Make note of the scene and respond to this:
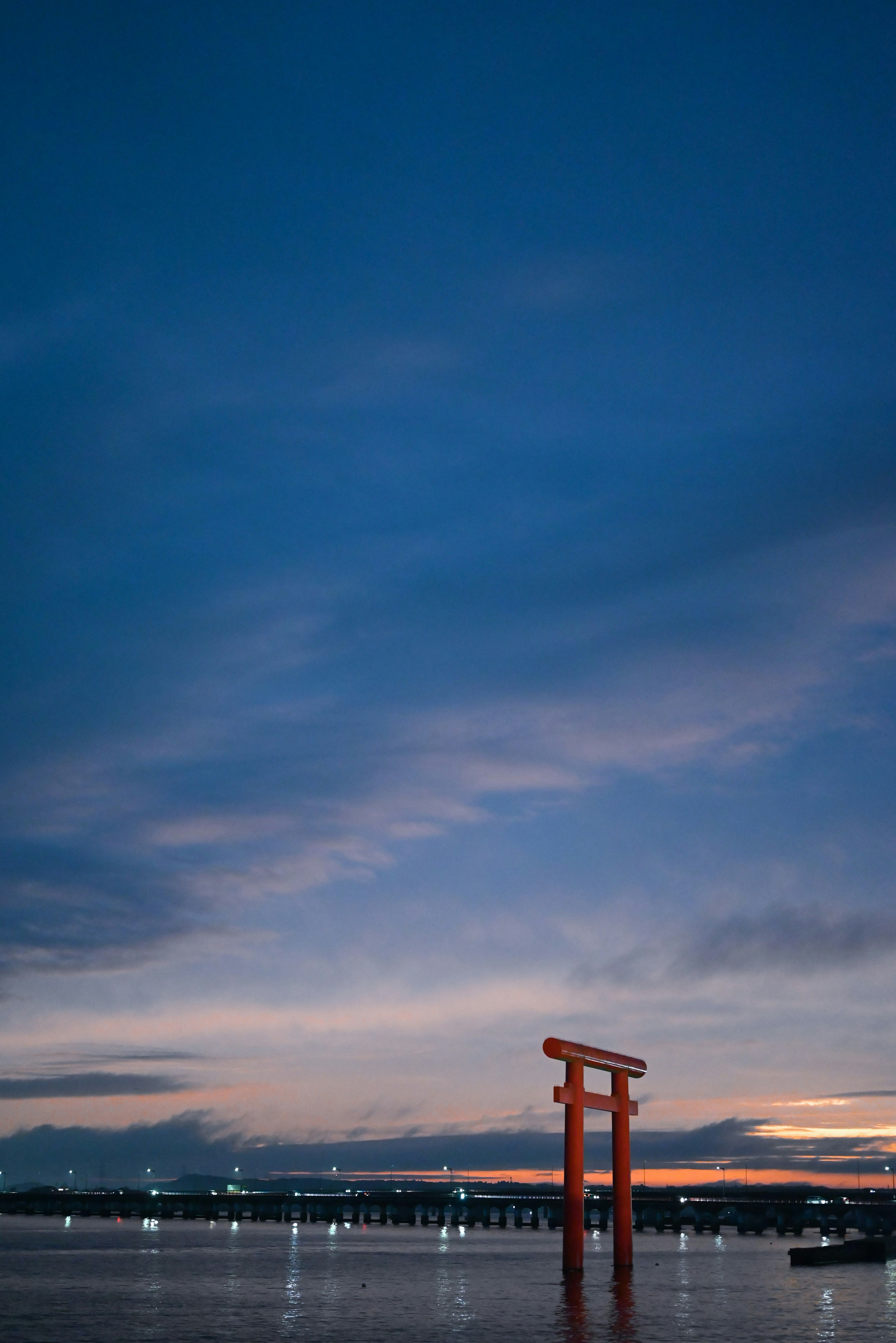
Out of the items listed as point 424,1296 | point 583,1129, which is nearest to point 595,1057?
point 583,1129

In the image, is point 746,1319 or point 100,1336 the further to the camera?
point 746,1319

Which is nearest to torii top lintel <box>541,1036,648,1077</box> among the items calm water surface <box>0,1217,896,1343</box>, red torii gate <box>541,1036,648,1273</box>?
red torii gate <box>541,1036,648,1273</box>

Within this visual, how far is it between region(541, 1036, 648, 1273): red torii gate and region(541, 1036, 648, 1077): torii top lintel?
33mm

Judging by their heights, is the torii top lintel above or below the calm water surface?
above

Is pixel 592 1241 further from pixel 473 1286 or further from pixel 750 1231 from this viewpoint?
pixel 473 1286

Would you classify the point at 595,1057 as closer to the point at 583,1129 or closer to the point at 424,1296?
the point at 583,1129

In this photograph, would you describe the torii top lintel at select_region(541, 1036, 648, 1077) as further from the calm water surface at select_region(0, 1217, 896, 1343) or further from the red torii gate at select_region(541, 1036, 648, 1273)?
the calm water surface at select_region(0, 1217, 896, 1343)

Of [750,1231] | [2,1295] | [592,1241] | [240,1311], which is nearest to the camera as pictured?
[240,1311]

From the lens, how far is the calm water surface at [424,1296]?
141 ft

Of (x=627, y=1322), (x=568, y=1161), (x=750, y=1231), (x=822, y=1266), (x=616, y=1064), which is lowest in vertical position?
(x=750, y=1231)

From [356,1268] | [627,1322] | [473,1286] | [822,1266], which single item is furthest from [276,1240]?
[627,1322]

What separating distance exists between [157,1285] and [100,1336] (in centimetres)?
2598

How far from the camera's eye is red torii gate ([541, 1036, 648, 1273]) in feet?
152

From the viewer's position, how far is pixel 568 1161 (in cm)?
4722
